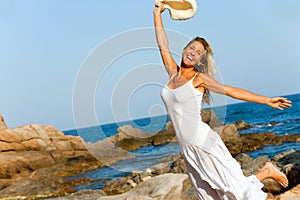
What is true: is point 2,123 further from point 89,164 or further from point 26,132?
point 89,164

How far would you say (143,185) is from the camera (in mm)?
9258

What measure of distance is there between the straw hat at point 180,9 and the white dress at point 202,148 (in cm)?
103

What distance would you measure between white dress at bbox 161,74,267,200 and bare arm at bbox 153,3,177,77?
13.0 inches

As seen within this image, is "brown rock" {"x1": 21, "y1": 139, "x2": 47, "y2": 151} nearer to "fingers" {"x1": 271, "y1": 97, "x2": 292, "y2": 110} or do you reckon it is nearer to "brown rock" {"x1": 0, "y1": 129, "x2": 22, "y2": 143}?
"brown rock" {"x1": 0, "y1": 129, "x2": 22, "y2": 143}

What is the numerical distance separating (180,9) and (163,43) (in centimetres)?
52

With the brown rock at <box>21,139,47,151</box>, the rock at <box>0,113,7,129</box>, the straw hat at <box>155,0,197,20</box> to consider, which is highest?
the straw hat at <box>155,0,197,20</box>

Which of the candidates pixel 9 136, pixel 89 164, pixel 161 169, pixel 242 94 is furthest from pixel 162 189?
pixel 9 136

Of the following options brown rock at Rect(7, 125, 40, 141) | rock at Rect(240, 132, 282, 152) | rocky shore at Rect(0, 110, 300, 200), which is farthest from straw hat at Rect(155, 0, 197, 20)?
brown rock at Rect(7, 125, 40, 141)

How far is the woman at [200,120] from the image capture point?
4500mm

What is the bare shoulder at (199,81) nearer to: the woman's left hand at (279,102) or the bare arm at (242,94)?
the bare arm at (242,94)

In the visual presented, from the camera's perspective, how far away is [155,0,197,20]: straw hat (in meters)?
5.11

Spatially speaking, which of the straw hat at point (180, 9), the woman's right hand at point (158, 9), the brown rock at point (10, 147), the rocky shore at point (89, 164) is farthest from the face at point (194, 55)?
the brown rock at point (10, 147)

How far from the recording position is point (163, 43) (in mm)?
5020

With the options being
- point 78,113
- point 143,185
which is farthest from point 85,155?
point 78,113
